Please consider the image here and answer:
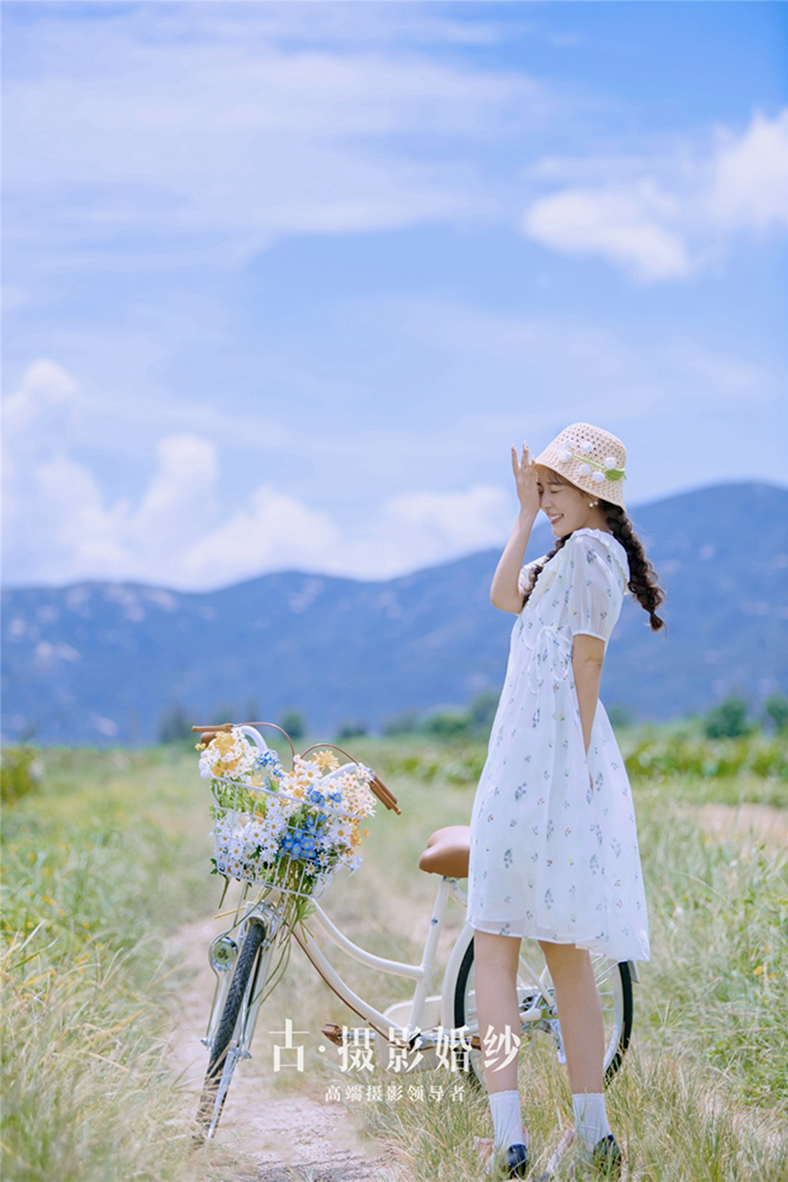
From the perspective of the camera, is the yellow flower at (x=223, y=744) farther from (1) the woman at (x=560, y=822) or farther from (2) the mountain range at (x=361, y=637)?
(2) the mountain range at (x=361, y=637)

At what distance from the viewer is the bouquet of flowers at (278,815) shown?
280cm

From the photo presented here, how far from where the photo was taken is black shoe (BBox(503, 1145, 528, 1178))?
2.54m

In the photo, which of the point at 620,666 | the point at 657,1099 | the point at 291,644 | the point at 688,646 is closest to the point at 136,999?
the point at 657,1099

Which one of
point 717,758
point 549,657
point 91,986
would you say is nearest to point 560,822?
point 549,657

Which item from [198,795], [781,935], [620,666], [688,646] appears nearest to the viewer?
[781,935]

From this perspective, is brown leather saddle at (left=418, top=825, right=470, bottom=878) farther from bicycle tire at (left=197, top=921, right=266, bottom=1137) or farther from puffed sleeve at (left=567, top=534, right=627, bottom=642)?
puffed sleeve at (left=567, top=534, right=627, bottom=642)

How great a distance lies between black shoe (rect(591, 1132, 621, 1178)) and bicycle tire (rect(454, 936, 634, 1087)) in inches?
21.8

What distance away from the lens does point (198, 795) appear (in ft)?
35.4

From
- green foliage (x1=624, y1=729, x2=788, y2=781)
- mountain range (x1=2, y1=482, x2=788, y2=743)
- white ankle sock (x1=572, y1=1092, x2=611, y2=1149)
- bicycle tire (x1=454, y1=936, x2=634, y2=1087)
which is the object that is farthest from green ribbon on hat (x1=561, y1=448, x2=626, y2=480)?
mountain range (x1=2, y1=482, x2=788, y2=743)

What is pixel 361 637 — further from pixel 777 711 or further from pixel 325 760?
pixel 325 760

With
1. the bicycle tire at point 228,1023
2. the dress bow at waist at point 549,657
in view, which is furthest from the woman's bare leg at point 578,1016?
the bicycle tire at point 228,1023

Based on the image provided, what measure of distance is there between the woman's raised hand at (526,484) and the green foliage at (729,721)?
14.2m

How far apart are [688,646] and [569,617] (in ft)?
131

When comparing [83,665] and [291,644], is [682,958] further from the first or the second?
[291,644]
